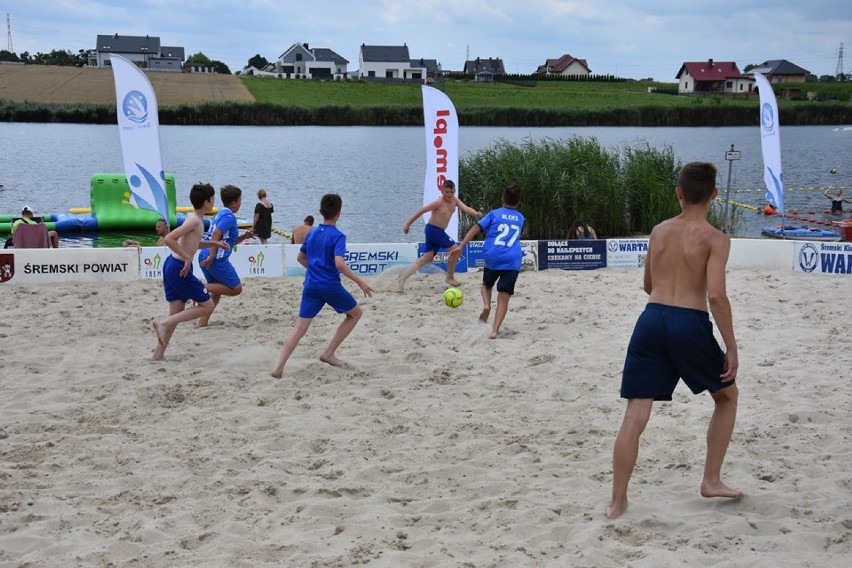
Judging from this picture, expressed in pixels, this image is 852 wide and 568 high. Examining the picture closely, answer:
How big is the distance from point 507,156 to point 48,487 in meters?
12.9

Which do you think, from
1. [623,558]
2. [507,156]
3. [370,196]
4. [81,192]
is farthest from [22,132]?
[623,558]

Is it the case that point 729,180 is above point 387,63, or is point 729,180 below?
below

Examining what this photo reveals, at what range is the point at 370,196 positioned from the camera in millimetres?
30109

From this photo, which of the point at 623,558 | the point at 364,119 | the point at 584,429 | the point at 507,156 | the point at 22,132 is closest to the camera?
the point at 623,558

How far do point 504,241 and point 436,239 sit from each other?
279cm

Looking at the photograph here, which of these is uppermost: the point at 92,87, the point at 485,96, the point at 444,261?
the point at 92,87

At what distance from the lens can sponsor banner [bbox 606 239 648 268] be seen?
12.7 metres

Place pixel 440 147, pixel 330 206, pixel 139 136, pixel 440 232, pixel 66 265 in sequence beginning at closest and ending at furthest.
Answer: pixel 330 206, pixel 66 265, pixel 440 232, pixel 139 136, pixel 440 147

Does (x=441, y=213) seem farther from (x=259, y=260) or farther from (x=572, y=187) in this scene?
(x=572, y=187)

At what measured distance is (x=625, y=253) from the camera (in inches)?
502

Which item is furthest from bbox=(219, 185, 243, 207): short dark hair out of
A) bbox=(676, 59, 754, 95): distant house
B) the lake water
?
bbox=(676, 59, 754, 95): distant house

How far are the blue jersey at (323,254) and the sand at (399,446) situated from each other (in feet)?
2.70

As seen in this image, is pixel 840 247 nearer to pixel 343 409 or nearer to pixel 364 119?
pixel 343 409

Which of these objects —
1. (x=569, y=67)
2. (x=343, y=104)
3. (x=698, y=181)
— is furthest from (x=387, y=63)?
(x=698, y=181)
